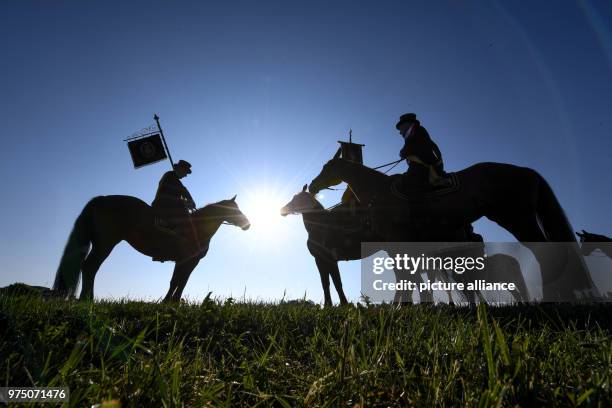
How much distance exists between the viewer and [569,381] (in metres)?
1.37

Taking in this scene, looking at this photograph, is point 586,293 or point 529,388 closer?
point 529,388

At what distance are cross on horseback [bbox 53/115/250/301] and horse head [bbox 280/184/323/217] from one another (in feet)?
8.01

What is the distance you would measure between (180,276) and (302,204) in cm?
411

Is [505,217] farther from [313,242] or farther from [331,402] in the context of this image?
[331,402]

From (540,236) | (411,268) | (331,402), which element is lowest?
(331,402)

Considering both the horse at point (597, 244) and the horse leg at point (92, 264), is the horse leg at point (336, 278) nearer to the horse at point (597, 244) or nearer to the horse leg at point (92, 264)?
the horse at point (597, 244)

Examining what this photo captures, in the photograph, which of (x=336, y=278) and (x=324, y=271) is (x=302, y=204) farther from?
(x=336, y=278)

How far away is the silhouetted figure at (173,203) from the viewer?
10266 mm

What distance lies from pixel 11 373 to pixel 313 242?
8.77 meters

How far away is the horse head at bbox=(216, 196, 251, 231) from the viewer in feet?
38.7

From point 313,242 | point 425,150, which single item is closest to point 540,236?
point 425,150

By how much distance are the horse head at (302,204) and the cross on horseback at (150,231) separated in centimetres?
244

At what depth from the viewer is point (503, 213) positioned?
683 centimetres

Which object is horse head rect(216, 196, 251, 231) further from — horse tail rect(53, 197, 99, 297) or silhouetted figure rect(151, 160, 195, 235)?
horse tail rect(53, 197, 99, 297)
